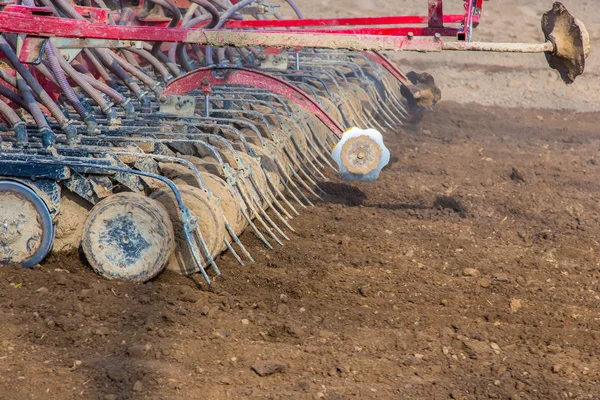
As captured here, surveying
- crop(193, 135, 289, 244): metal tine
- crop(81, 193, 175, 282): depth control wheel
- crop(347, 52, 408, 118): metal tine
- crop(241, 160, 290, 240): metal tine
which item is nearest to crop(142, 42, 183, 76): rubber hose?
crop(193, 135, 289, 244): metal tine

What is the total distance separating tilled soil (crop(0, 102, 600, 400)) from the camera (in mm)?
3205

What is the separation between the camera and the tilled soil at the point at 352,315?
321cm

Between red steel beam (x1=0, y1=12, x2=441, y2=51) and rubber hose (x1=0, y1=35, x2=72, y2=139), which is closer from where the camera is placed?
red steel beam (x1=0, y1=12, x2=441, y2=51)

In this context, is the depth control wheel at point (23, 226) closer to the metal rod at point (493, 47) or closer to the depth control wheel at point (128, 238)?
the depth control wheel at point (128, 238)

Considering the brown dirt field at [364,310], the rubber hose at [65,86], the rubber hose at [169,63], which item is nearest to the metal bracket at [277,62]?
the rubber hose at [169,63]

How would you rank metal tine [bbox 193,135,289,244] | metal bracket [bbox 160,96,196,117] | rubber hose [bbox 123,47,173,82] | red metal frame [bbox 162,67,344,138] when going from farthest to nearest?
rubber hose [bbox 123,47,173,82], metal bracket [bbox 160,96,196,117], red metal frame [bbox 162,67,344,138], metal tine [bbox 193,135,289,244]

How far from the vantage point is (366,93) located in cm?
798

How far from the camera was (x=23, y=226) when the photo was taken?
162 inches

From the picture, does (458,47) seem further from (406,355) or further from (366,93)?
(366,93)

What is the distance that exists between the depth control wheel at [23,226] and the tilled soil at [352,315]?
0.11 m

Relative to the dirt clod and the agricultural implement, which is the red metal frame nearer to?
the agricultural implement

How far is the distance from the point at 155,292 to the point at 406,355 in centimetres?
125

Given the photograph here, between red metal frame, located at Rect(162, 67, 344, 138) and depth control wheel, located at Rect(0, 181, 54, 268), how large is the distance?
151cm

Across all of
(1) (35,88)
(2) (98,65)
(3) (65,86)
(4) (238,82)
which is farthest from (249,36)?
(2) (98,65)
